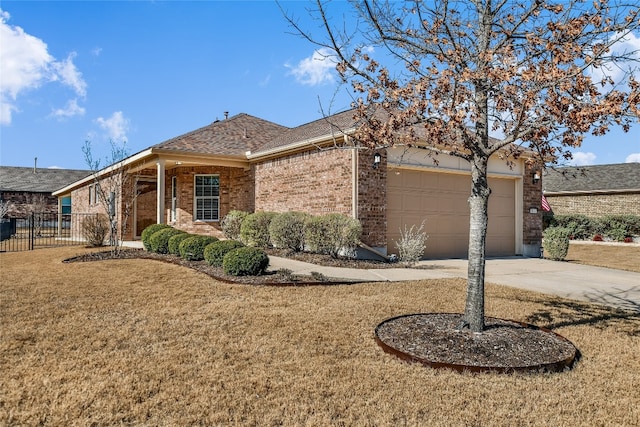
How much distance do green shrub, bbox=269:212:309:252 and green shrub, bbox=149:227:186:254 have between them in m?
2.50

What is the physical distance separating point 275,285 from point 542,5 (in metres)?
5.46

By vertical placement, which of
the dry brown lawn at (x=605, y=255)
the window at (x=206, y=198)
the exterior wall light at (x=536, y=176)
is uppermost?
the exterior wall light at (x=536, y=176)

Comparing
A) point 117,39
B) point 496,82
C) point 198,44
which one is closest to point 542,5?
point 496,82

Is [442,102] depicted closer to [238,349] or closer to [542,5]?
[542,5]

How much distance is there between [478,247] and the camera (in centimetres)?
478

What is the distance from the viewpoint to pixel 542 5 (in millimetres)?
4438

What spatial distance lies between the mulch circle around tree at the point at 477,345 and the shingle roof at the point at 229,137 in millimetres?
11148

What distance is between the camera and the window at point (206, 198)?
54.2 feet

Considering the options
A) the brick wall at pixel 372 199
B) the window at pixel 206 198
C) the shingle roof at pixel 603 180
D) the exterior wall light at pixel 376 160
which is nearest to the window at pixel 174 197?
the window at pixel 206 198

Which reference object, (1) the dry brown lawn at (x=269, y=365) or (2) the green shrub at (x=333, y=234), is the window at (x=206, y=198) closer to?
(2) the green shrub at (x=333, y=234)

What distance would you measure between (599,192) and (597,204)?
0.81 metres

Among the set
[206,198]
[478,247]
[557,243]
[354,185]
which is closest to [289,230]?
[354,185]

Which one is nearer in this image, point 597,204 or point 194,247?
point 194,247

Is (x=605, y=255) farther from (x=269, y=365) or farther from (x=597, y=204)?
(x=269, y=365)
